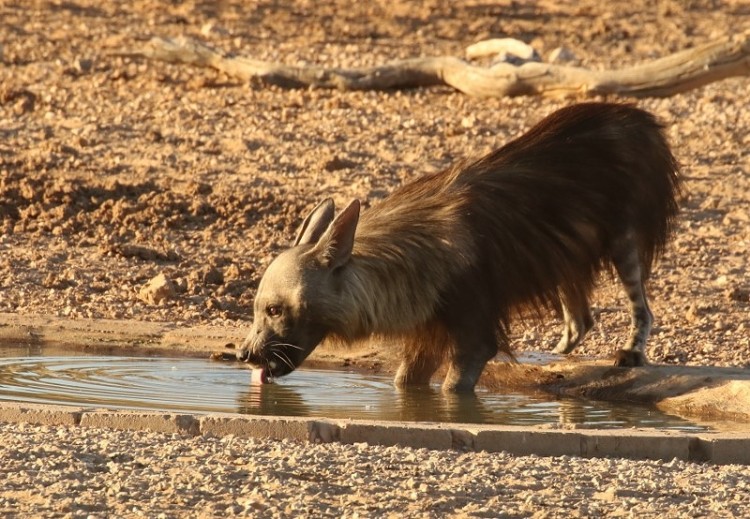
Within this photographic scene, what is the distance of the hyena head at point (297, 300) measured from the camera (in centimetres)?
795

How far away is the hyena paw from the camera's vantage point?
8.74 metres

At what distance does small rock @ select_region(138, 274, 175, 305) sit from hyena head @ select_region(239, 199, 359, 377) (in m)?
2.30

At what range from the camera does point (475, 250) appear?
8148mm

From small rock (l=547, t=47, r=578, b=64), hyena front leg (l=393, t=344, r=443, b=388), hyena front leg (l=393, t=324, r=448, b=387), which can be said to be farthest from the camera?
small rock (l=547, t=47, r=578, b=64)

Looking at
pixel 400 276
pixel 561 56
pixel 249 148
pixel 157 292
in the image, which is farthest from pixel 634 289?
pixel 561 56

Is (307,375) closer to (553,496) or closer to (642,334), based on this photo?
(642,334)

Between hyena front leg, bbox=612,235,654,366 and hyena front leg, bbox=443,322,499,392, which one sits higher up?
hyena front leg, bbox=612,235,654,366

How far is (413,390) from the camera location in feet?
27.9

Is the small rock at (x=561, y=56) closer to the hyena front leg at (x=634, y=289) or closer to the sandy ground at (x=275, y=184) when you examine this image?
the sandy ground at (x=275, y=184)

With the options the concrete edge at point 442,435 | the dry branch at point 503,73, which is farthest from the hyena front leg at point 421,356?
the dry branch at point 503,73

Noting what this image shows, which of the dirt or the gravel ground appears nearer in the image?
the gravel ground

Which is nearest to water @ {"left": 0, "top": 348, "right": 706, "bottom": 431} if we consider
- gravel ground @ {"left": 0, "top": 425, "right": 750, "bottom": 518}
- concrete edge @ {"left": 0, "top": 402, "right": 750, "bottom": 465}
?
concrete edge @ {"left": 0, "top": 402, "right": 750, "bottom": 465}

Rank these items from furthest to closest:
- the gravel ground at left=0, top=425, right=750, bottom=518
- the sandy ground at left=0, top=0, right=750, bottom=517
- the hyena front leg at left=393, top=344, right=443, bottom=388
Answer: the hyena front leg at left=393, top=344, right=443, bottom=388 < the sandy ground at left=0, top=0, right=750, bottom=517 < the gravel ground at left=0, top=425, right=750, bottom=518

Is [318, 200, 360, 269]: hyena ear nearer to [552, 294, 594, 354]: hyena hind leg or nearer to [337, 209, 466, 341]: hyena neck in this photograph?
[337, 209, 466, 341]: hyena neck
